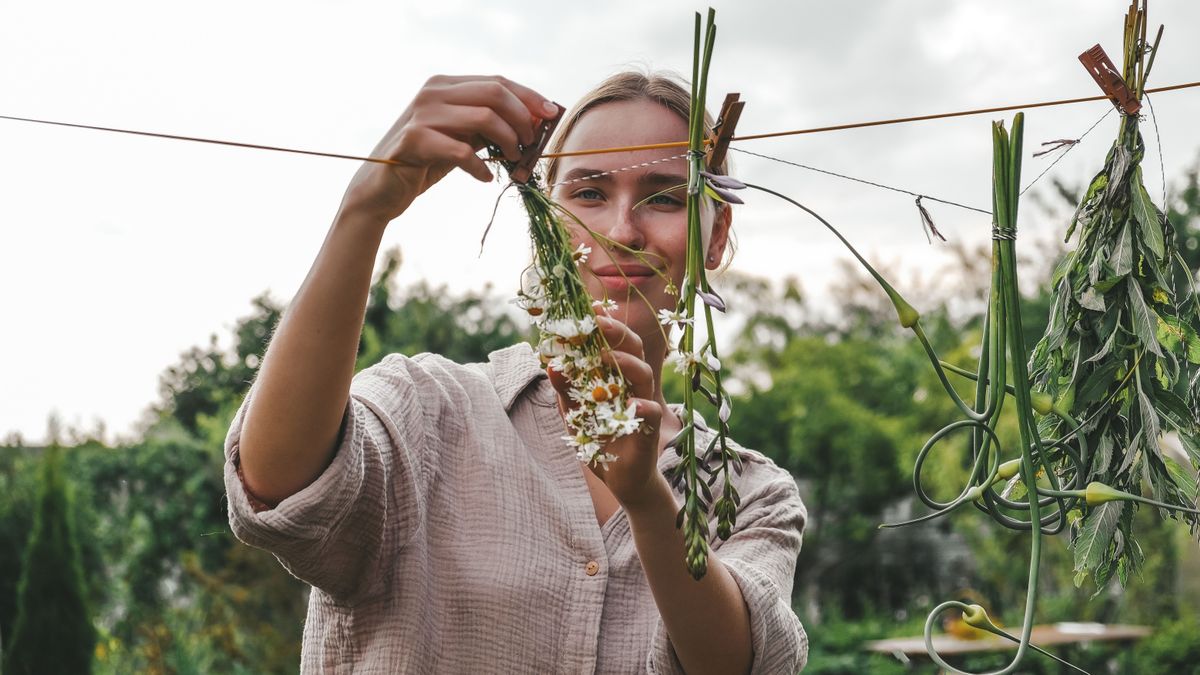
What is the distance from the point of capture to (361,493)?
1.69 meters

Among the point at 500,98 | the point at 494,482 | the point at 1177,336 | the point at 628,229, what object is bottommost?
the point at 494,482

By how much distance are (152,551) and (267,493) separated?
30.3 ft

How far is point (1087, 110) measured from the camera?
1646 millimetres

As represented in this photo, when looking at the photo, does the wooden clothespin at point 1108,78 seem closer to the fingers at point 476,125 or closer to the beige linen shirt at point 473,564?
the fingers at point 476,125

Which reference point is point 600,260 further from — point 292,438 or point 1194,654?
point 1194,654

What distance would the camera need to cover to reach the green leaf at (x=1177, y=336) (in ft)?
4.92

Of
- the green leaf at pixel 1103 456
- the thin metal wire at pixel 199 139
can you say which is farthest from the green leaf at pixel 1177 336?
the thin metal wire at pixel 199 139

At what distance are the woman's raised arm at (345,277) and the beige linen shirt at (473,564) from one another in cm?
12

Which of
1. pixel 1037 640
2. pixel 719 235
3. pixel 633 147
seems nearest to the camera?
pixel 633 147

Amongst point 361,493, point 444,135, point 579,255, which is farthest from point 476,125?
point 361,493

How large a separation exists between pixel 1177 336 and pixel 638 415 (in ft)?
2.68

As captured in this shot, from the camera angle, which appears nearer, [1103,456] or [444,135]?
[444,135]

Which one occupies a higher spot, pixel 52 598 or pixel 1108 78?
pixel 1108 78

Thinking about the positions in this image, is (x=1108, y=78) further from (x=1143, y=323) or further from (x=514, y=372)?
(x=514, y=372)
